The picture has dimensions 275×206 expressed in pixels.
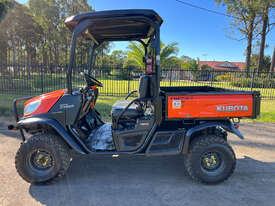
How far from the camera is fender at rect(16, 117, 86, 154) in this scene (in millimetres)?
2762

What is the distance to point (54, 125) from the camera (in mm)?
2787

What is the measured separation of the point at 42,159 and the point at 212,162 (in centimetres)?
266

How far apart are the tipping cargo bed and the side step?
274 millimetres

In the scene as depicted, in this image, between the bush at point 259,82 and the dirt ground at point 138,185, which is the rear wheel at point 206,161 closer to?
the dirt ground at point 138,185

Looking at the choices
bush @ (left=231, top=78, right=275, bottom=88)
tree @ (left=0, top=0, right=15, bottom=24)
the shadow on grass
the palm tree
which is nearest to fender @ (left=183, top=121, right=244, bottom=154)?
the shadow on grass

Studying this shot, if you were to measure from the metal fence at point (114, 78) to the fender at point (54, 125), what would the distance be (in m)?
7.78

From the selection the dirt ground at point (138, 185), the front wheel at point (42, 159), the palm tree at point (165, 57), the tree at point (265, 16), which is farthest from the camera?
the palm tree at point (165, 57)

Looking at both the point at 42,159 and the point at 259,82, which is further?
the point at 259,82

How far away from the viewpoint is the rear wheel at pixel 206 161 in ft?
9.45

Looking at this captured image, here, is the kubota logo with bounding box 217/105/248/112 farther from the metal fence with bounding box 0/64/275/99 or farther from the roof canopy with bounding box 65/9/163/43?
the metal fence with bounding box 0/64/275/99

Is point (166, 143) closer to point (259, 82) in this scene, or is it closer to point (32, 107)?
point (32, 107)

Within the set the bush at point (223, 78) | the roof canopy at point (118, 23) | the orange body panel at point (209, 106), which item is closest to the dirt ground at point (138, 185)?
the orange body panel at point (209, 106)

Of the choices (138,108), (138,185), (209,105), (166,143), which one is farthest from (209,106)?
(138,185)

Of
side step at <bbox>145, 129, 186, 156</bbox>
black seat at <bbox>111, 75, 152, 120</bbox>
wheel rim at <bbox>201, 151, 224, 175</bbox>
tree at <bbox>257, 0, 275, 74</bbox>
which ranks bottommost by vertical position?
wheel rim at <bbox>201, 151, 224, 175</bbox>
